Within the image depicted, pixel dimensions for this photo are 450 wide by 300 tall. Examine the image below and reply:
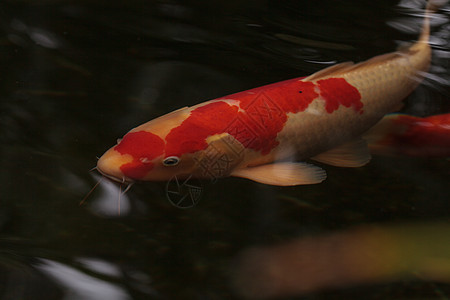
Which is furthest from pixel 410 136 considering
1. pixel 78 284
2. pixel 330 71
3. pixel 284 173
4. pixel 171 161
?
pixel 78 284

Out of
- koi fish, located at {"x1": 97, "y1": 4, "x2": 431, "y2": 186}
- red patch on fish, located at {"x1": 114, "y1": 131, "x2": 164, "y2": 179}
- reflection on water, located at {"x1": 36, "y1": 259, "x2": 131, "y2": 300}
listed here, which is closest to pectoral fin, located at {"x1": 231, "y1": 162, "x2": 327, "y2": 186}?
koi fish, located at {"x1": 97, "y1": 4, "x2": 431, "y2": 186}

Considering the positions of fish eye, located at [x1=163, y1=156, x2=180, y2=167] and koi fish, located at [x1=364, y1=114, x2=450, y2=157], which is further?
koi fish, located at [x1=364, y1=114, x2=450, y2=157]

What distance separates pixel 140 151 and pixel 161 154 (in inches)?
2.9

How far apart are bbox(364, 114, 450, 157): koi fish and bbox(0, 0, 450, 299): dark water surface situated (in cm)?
5

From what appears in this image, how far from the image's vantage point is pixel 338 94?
2148 mm

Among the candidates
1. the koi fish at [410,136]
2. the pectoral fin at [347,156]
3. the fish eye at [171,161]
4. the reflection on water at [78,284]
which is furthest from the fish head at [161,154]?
the koi fish at [410,136]

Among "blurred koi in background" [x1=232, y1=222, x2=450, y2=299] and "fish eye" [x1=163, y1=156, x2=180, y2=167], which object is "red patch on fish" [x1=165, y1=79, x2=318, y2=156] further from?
"blurred koi in background" [x1=232, y1=222, x2=450, y2=299]

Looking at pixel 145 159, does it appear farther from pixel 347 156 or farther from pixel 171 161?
→ pixel 347 156

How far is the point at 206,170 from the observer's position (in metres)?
1.98

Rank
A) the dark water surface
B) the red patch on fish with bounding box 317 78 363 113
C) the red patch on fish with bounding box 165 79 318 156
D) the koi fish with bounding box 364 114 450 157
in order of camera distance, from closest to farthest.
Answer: the dark water surface → the red patch on fish with bounding box 165 79 318 156 → the red patch on fish with bounding box 317 78 363 113 → the koi fish with bounding box 364 114 450 157

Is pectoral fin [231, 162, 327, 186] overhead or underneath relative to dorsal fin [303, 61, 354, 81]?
underneath

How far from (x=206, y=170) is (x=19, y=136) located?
0.86 meters

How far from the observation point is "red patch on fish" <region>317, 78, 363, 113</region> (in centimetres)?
212

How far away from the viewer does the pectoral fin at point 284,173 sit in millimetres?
2012
